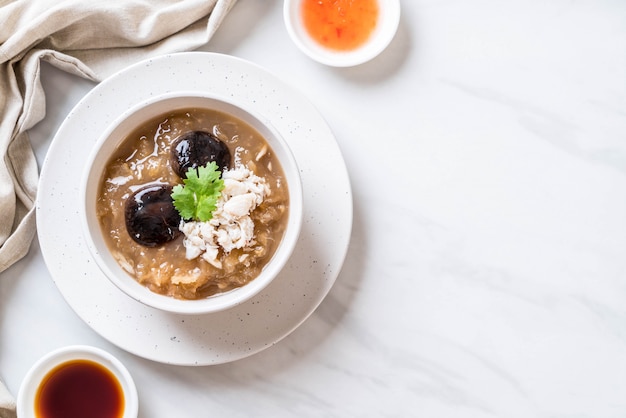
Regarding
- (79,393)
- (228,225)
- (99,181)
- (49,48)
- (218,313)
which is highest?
(49,48)

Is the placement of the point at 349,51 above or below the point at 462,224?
above

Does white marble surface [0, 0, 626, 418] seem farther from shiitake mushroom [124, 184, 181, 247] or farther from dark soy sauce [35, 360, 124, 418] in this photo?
shiitake mushroom [124, 184, 181, 247]

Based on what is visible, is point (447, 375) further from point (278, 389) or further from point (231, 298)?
point (231, 298)

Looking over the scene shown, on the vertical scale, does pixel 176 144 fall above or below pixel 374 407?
above

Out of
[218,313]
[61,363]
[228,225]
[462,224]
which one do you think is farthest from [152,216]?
[462,224]

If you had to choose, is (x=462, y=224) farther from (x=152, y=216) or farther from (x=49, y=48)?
(x=49, y=48)

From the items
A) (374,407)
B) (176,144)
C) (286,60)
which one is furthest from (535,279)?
(176,144)

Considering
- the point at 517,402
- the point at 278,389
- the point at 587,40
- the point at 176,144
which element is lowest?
the point at 517,402
